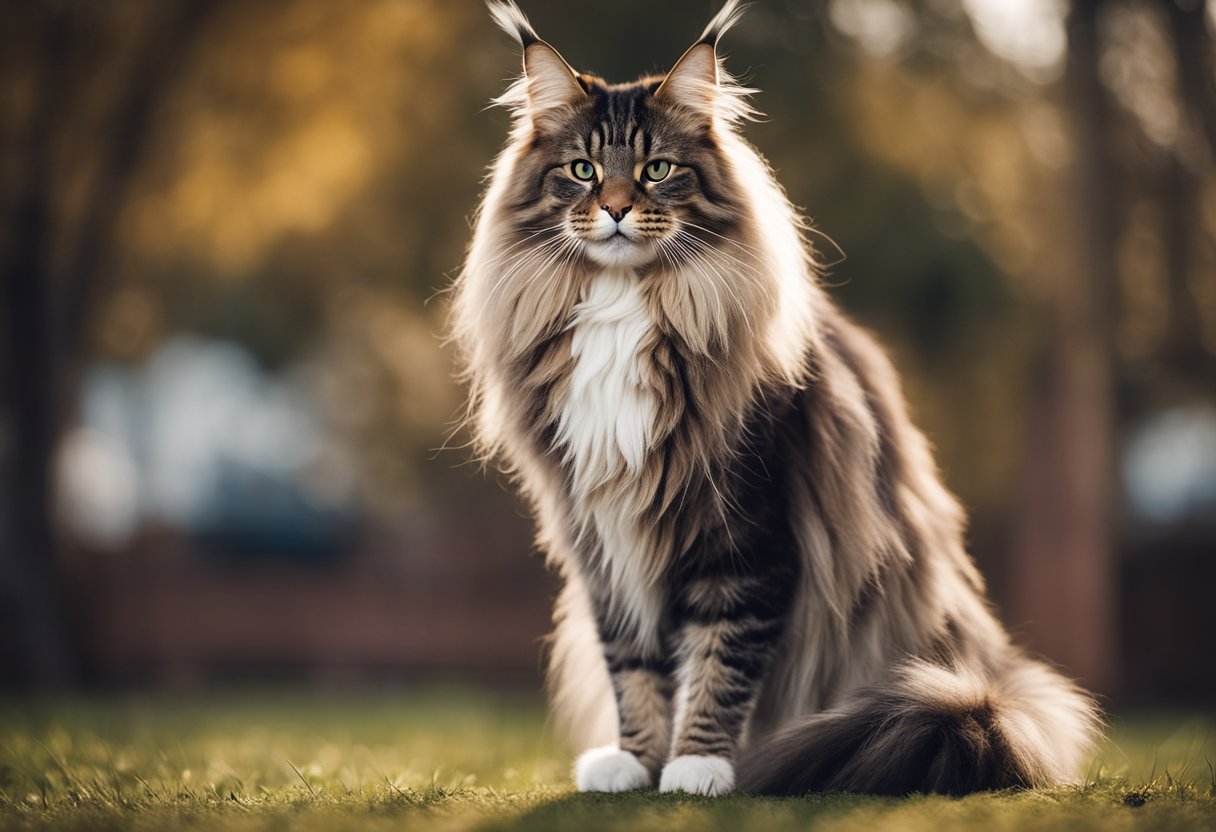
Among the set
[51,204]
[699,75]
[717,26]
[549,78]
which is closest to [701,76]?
[699,75]

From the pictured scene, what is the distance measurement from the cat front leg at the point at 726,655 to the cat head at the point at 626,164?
76 centimetres

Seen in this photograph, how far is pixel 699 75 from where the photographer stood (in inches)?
105

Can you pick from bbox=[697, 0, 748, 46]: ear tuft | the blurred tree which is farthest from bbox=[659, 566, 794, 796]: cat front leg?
the blurred tree

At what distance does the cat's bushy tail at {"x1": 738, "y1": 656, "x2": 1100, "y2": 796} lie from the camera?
221 centimetres

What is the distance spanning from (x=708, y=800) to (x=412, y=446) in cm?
801

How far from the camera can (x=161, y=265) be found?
8.28 m

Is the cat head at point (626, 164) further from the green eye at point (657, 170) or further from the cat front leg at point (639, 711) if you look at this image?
the cat front leg at point (639, 711)

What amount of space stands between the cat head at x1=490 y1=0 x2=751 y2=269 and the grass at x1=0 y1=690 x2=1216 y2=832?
48.0 inches

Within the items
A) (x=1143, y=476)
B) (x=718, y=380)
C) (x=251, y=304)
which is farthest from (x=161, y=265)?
(x=1143, y=476)

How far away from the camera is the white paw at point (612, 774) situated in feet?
8.13

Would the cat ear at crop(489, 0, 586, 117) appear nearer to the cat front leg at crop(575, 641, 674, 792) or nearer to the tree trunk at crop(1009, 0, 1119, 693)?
the cat front leg at crop(575, 641, 674, 792)

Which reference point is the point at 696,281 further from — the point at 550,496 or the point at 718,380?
the point at 550,496

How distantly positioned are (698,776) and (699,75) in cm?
164

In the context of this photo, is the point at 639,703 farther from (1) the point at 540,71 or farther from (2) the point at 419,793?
(1) the point at 540,71
